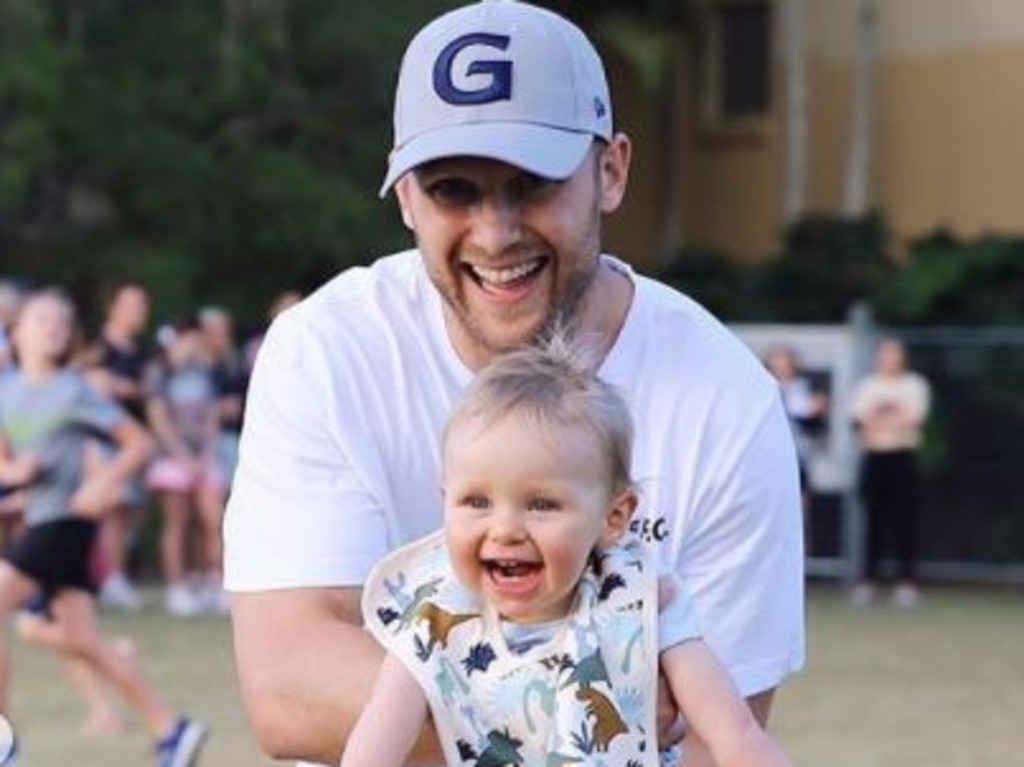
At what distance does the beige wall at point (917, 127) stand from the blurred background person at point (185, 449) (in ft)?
38.1

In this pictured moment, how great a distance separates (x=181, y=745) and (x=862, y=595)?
→ 11430 mm

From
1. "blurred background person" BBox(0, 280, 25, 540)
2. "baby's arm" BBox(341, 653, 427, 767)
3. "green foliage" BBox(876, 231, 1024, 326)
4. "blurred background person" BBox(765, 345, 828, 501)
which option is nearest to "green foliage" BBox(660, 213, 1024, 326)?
"green foliage" BBox(876, 231, 1024, 326)

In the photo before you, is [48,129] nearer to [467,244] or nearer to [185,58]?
[185,58]

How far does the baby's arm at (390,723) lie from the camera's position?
3449mm

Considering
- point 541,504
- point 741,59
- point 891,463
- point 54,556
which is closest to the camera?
point 541,504

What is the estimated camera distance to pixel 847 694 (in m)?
15.3

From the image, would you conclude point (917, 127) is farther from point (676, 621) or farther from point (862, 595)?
point (676, 621)

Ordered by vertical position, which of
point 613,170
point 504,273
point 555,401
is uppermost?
point 613,170

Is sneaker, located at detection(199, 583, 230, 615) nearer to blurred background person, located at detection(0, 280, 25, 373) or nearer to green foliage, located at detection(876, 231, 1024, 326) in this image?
blurred background person, located at detection(0, 280, 25, 373)

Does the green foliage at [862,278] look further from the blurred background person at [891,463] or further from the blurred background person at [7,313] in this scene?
the blurred background person at [7,313]

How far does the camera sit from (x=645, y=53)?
2969cm

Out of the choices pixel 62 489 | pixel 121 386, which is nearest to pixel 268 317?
pixel 121 386

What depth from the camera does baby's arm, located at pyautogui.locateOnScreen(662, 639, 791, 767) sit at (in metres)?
3.45

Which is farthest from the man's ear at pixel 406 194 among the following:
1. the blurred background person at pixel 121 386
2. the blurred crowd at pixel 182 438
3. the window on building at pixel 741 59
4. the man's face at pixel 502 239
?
the window on building at pixel 741 59
